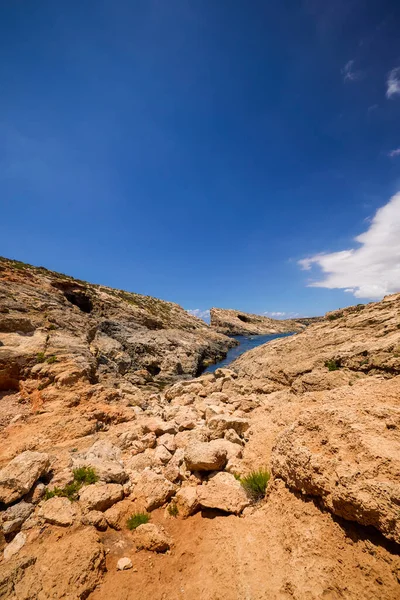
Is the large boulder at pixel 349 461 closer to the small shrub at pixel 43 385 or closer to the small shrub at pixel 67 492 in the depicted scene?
the small shrub at pixel 67 492

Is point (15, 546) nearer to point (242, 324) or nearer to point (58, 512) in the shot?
point (58, 512)

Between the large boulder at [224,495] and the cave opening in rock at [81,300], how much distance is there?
33.4 metres

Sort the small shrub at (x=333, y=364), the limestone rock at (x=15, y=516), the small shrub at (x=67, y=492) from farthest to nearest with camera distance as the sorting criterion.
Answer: the small shrub at (x=333, y=364) → the small shrub at (x=67, y=492) → the limestone rock at (x=15, y=516)

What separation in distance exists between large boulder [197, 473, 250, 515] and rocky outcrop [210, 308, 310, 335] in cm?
8483

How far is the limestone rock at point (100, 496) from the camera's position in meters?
6.00

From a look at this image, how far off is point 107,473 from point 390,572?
6.34 metres

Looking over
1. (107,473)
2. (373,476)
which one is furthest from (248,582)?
(107,473)

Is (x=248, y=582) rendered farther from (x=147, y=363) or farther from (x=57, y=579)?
(x=147, y=363)

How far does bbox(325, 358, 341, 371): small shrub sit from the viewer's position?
12672 mm

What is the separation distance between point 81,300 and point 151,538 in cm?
3536

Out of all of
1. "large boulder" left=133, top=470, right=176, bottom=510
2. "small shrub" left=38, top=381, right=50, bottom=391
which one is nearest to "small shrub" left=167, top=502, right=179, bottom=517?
"large boulder" left=133, top=470, right=176, bottom=510

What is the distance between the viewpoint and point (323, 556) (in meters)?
4.12

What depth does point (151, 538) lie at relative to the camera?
17.0 feet

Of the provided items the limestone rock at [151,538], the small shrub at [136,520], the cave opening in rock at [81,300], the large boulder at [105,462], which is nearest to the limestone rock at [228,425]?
the large boulder at [105,462]
